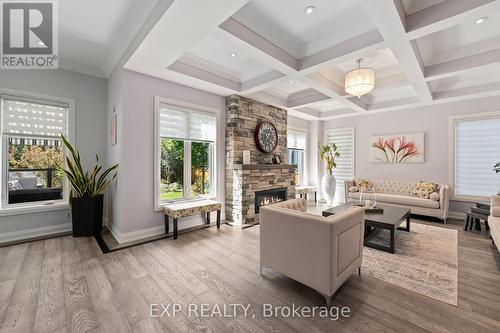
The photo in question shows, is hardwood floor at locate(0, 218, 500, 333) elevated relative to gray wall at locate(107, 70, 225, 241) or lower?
lower

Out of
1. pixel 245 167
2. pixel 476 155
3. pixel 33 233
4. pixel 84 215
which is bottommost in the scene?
pixel 33 233

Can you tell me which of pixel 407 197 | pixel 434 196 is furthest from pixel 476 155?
pixel 407 197

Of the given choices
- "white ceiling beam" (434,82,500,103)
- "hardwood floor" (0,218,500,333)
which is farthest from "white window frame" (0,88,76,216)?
"white ceiling beam" (434,82,500,103)

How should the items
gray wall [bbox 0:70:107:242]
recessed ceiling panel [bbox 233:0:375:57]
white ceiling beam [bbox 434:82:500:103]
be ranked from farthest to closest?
→ white ceiling beam [bbox 434:82:500:103] → gray wall [bbox 0:70:107:242] → recessed ceiling panel [bbox 233:0:375:57]

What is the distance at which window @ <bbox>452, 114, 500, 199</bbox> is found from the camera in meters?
4.39

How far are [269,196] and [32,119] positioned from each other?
4.43 meters

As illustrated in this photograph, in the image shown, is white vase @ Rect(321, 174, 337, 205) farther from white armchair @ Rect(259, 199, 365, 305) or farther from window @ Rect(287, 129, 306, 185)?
white armchair @ Rect(259, 199, 365, 305)

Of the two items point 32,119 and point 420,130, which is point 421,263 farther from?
point 32,119

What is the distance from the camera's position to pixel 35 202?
347 centimetres

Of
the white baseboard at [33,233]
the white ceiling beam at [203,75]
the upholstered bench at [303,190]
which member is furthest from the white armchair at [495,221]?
the white baseboard at [33,233]

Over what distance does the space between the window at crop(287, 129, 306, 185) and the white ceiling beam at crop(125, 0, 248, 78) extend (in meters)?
4.16

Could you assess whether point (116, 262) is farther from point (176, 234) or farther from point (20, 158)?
point (20, 158)

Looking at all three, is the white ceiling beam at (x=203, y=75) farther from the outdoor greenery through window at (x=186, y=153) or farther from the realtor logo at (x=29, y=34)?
the realtor logo at (x=29, y=34)

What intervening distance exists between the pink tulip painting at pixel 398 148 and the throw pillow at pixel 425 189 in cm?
67
